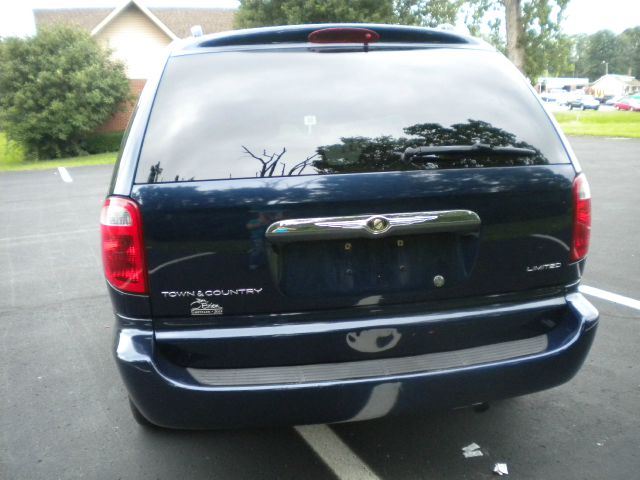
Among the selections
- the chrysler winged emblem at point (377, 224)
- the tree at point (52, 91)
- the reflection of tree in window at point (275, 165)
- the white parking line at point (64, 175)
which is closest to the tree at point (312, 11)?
the tree at point (52, 91)

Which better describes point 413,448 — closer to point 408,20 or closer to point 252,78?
point 252,78

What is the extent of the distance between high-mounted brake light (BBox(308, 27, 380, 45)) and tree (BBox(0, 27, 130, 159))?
953 inches

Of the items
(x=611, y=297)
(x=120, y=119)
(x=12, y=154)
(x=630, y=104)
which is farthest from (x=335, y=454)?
(x=630, y=104)

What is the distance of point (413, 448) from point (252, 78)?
1.83 m

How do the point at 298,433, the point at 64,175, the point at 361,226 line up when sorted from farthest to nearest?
the point at 64,175
the point at 298,433
the point at 361,226

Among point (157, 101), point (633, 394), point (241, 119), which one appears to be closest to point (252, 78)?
point (241, 119)

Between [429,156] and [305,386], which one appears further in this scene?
[429,156]

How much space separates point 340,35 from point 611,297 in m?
3.49

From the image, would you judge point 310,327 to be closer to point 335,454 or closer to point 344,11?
point 335,454

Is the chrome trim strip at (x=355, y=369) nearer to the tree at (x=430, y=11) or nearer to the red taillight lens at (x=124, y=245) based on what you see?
the red taillight lens at (x=124, y=245)

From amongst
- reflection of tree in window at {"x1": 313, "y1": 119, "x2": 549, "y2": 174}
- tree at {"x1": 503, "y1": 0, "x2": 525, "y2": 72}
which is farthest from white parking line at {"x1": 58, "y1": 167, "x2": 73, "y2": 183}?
tree at {"x1": 503, "y1": 0, "x2": 525, "y2": 72}

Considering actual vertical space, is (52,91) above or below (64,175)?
above

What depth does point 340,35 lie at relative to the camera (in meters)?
2.57

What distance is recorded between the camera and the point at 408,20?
30406 millimetres
